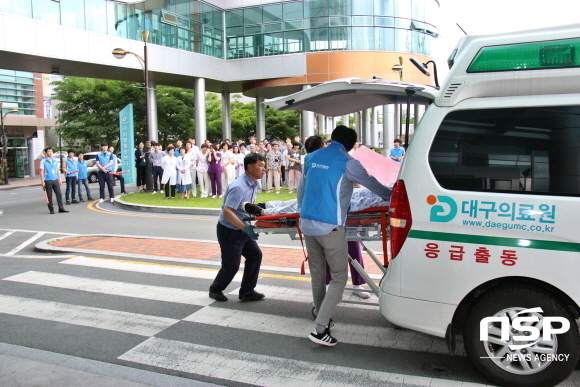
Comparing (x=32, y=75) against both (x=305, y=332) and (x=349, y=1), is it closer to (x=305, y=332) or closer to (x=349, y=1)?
(x=349, y=1)

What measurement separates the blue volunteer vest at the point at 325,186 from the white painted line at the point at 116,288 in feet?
7.14

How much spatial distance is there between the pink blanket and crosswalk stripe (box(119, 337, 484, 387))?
6.39ft

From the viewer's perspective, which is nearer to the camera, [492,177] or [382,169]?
[492,177]

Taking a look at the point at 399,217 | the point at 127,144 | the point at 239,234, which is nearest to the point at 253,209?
the point at 239,234

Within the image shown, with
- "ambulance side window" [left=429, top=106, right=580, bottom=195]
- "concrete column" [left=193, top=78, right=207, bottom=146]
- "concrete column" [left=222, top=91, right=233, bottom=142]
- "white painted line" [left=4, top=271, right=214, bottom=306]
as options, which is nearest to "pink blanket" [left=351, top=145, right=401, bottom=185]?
"ambulance side window" [left=429, top=106, right=580, bottom=195]

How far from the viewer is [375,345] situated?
4.55 metres

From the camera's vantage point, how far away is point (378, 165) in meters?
5.20

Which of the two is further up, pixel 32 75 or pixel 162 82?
pixel 32 75

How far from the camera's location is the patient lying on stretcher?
4734mm

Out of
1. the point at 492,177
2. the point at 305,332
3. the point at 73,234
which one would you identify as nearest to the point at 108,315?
the point at 305,332

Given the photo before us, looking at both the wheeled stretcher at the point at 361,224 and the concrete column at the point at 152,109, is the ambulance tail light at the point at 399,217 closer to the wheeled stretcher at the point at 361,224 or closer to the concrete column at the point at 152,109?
the wheeled stretcher at the point at 361,224

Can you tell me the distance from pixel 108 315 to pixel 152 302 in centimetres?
56
